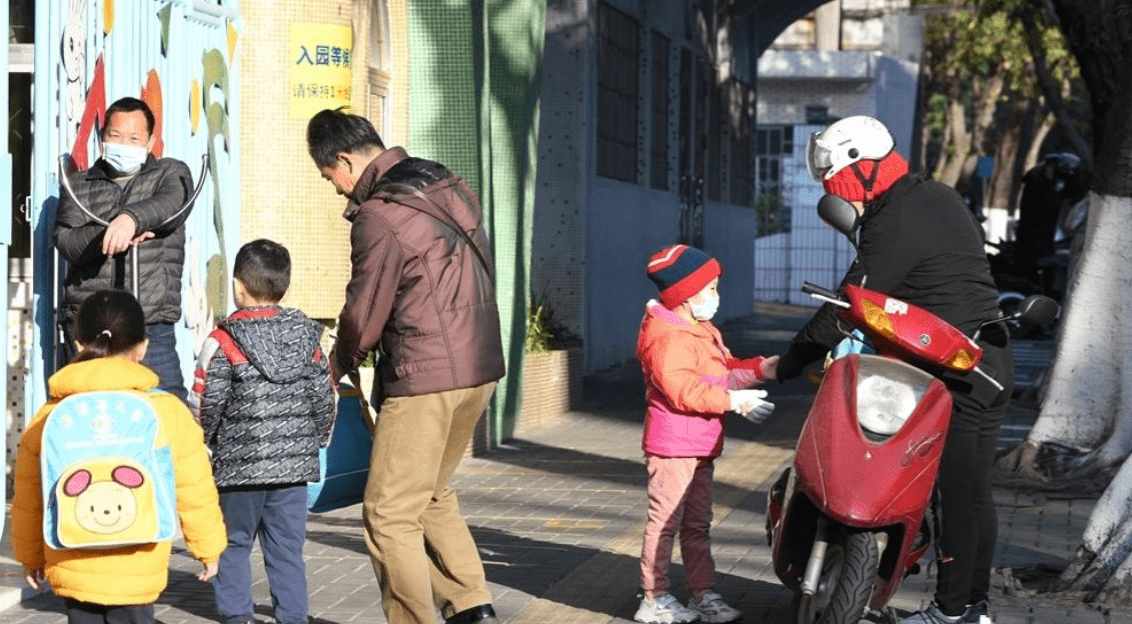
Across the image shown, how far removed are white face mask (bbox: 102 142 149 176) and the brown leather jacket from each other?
170cm

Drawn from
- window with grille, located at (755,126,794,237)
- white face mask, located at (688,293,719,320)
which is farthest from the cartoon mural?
window with grille, located at (755,126,794,237)

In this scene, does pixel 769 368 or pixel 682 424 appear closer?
pixel 769 368

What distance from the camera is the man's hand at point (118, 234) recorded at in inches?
307

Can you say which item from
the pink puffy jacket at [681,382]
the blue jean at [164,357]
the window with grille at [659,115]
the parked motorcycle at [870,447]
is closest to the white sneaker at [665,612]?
the pink puffy jacket at [681,382]

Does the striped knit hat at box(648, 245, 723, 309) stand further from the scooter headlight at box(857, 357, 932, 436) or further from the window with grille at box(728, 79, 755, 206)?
the window with grille at box(728, 79, 755, 206)

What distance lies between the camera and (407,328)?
6.67 m

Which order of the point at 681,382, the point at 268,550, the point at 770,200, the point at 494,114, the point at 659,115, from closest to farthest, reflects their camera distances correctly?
the point at 268,550, the point at 681,382, the point at 494,114, the point at 659,115, the point at 770,200

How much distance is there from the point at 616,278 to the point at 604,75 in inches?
69.9

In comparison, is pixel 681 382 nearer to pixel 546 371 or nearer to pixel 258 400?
pixel 258 400

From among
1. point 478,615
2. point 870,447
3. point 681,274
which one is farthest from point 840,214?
point 478,615

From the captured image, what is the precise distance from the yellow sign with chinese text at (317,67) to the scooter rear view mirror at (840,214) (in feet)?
15.5

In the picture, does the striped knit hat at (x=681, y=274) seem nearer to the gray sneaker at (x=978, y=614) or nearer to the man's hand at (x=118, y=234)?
the gray sneaker at (x=978, y=614)

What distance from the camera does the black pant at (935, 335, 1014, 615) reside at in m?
7.05

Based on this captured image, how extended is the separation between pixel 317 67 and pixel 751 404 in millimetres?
4555
